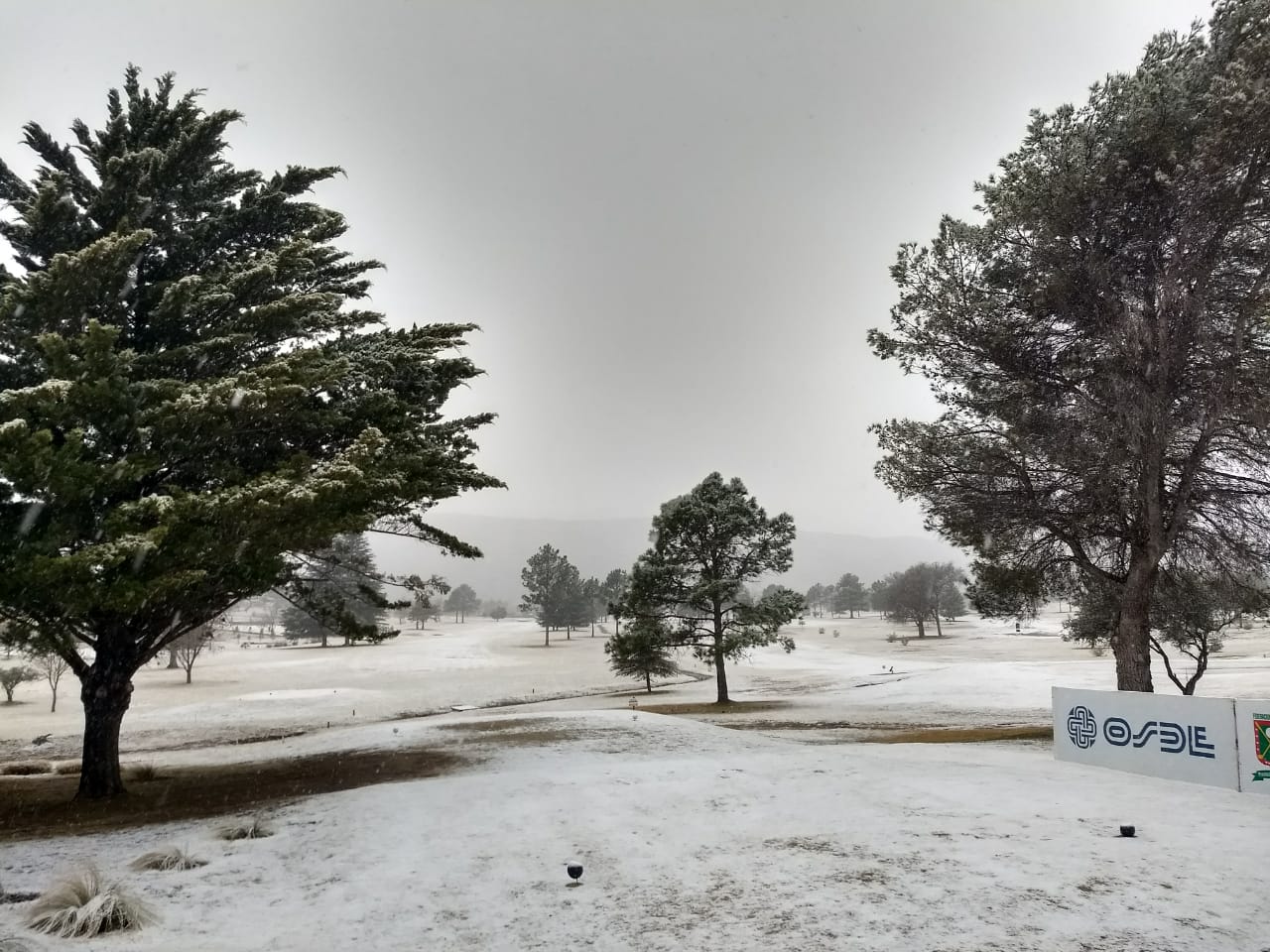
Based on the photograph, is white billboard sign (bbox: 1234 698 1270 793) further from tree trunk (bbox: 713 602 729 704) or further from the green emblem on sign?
tree trunk (bbox: 713 602 729 704)

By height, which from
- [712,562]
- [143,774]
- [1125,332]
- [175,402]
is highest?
[1125,332]

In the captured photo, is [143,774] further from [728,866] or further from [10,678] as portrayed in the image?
[10,678]

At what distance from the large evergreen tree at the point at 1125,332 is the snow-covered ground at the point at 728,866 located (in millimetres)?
8442

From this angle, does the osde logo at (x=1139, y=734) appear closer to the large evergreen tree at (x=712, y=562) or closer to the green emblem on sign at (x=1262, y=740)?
the green emblem on sign at (x=1262, y=740)

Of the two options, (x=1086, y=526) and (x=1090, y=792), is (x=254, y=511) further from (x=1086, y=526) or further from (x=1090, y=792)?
(x=1086, y=526)

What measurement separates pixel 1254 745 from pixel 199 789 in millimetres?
18676

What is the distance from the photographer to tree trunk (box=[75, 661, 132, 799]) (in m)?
13.8

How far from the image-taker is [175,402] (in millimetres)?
10898

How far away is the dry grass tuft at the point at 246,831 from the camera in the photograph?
9508 mm

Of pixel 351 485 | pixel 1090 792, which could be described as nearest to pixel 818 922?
pixel 1090 792

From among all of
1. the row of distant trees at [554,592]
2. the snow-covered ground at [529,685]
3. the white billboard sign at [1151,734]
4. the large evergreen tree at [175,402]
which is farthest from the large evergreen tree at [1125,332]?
the row of distant trees at [554,592]

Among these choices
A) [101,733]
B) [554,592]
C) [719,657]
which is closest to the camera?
[101,733]

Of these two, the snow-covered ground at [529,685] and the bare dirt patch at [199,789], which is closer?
the bare dirt patch at [199,789]

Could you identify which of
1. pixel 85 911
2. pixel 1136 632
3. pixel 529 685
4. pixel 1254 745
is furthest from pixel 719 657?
pixel 85 911
